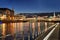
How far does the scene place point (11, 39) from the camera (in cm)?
888

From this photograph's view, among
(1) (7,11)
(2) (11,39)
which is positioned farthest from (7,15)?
(2) (11,39)

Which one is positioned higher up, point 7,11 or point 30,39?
point 7,11

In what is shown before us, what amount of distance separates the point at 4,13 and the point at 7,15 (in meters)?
1.76

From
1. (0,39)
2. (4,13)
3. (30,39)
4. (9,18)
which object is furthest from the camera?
(9,18)

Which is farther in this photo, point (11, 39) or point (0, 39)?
point (11, 39)

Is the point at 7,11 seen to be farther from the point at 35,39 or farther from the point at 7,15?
the point at 35,39

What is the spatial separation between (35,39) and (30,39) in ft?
0.81

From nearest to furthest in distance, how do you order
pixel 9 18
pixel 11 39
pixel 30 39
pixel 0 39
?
1. pixel 0 39
2. pixel 30 39
3. pixel 11 39
4. pixel 9 18

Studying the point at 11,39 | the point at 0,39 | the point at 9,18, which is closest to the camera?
Result: the point at 0,39

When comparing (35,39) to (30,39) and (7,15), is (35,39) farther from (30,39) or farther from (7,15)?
(7,15)

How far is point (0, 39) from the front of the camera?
7316 millimetres

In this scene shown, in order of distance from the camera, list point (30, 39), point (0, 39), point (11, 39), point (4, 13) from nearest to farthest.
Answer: point (0, 39) → point (30, 39) → point (11, 39) → point (4, 13)

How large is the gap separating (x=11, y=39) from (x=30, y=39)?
1.47m

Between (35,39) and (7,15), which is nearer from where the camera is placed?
(35,39)
